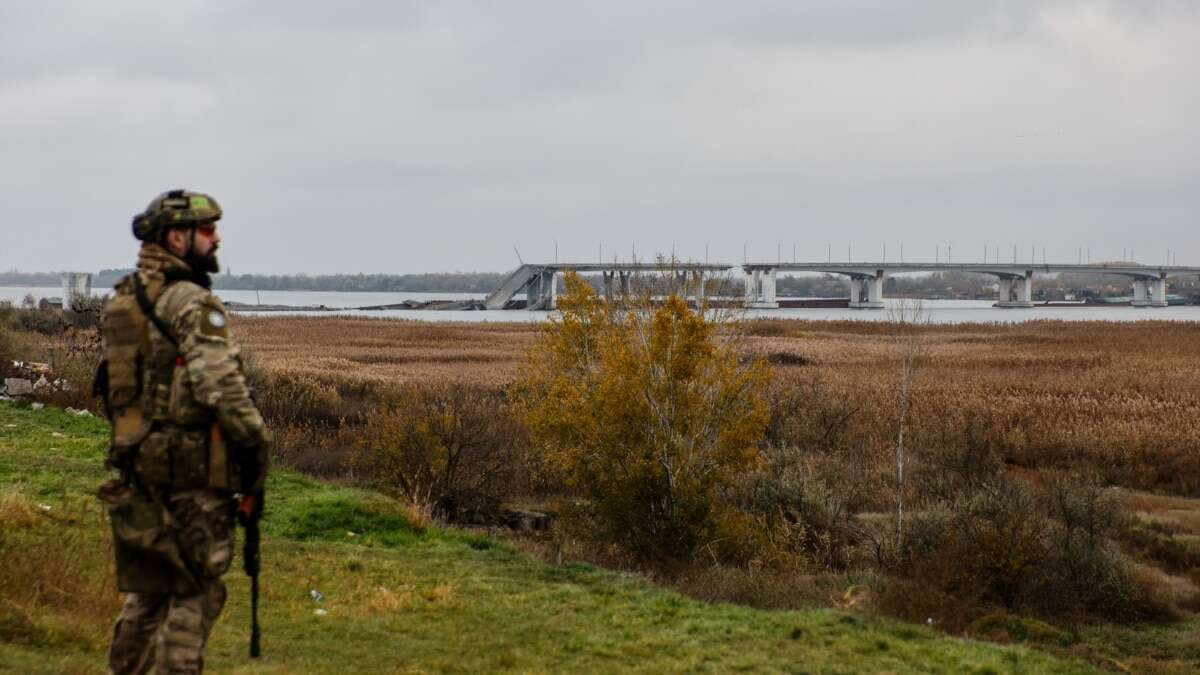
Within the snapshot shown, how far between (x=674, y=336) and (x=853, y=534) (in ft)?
14.6

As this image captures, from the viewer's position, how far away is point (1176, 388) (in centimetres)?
3453

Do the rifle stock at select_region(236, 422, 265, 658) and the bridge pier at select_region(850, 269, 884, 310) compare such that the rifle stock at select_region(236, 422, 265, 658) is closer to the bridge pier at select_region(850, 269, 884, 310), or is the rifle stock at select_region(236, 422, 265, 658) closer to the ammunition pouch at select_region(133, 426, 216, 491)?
the ammunition pouch at select_region(133, 426, 216, 491)

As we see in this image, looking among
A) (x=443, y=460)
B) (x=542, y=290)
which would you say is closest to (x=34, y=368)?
(x=443, y=460)

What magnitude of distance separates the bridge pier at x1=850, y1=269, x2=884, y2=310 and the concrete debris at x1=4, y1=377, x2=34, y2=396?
10655 centimetres

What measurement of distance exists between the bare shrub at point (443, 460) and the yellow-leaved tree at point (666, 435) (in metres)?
2.24

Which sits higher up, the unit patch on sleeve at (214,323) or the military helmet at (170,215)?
the military helmet at (170,215)

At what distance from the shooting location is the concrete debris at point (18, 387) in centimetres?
2362

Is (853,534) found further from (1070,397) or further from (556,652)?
(1070,397)

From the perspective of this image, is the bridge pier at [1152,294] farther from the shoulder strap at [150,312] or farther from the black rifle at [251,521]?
the shoulder strap at [150,312]

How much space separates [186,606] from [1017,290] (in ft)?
471

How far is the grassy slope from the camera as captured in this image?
8227 mm

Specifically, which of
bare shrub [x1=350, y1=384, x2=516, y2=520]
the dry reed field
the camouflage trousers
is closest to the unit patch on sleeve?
the camouflage trousers

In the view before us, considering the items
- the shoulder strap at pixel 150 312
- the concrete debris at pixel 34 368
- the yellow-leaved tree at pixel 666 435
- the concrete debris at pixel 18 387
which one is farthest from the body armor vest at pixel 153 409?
the concrete debris at pixel 34 368

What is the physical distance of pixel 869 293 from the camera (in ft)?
429
